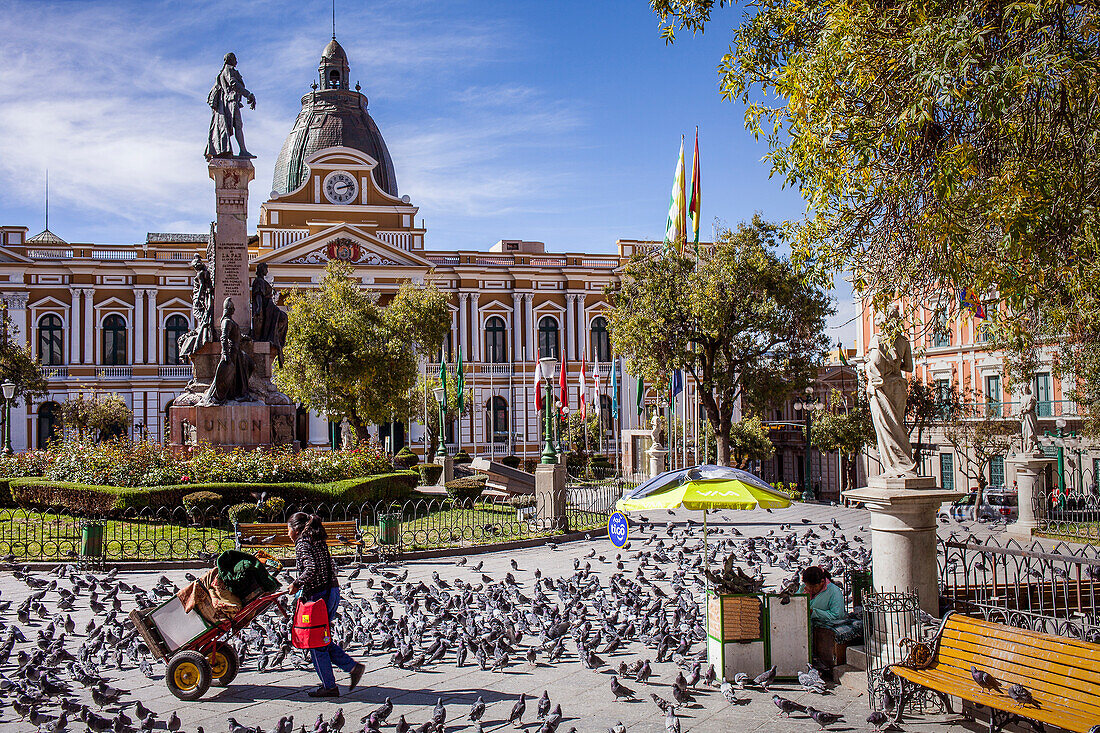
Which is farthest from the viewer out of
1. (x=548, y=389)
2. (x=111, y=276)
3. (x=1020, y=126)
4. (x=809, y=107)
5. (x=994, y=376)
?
(x=111, y=276)

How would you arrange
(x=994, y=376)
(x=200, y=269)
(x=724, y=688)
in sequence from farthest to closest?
(x=994, y=376) < (x=200, y=269) < (x=724, y=688)

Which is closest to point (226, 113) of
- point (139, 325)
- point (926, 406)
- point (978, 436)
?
point (926, 406)

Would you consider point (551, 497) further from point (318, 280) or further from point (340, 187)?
point (340, 187)

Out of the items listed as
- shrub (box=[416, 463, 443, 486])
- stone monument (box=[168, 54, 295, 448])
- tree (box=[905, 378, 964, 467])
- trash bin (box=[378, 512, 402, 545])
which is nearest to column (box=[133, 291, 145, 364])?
shrub (box=[416, 463, 443, 486])

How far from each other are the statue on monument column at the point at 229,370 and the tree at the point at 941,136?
44.5 ft

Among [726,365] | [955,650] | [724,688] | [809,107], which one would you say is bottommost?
[724,688]

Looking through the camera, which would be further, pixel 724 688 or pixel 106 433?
pixel 106 433

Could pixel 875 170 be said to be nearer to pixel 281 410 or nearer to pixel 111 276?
pixel 281 410

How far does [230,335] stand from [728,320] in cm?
1445

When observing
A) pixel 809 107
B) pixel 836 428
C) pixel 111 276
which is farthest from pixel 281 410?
pixel 111 276

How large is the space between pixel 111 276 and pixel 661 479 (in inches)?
1804

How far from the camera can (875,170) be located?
9641 millimetres

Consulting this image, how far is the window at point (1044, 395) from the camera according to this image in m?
35.5

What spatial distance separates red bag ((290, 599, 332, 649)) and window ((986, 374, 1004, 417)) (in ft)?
113
